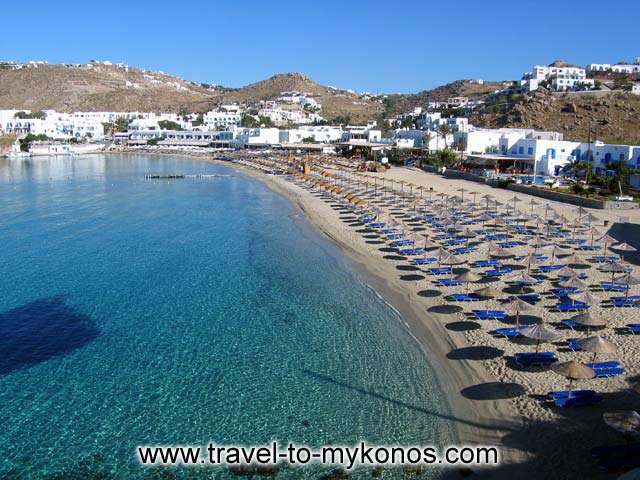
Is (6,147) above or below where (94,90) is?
below

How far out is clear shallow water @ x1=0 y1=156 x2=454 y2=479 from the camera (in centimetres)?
1237

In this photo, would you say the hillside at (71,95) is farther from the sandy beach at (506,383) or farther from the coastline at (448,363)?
the sandy beach at (506,383)

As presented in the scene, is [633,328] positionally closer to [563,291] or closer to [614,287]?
[563,291]

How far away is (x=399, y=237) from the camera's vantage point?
29438 mm

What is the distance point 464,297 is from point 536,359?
5.19 metres

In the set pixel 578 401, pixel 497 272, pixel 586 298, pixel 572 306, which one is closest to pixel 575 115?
pixel 497 272

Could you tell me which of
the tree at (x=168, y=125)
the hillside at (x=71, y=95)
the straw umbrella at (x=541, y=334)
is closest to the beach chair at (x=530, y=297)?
the straw umbrella at (x=541, y=334)

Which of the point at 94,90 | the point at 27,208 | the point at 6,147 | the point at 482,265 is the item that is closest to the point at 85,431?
the point at 482,265

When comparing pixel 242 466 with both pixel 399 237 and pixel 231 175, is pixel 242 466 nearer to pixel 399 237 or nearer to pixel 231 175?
pixel 399 237

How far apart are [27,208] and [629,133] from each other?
7110 cm

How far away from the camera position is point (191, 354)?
16.5 m

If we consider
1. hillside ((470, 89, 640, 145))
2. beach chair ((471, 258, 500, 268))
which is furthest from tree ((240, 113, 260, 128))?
beach chair ((471, 258, 500, 268))

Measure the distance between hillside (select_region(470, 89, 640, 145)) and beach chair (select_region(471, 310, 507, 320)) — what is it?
58.3 meters

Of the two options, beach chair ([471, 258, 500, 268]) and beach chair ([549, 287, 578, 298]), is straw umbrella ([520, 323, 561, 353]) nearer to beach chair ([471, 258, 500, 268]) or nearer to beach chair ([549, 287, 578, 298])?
beach chair ([549, 287, 578, 298])
